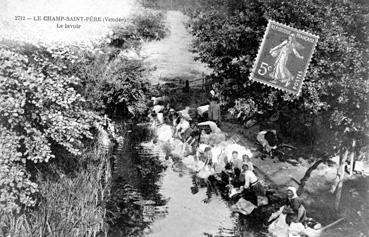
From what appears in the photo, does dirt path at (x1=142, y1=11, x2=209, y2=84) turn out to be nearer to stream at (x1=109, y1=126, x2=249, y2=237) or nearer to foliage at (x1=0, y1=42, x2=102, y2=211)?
stream at (x1=109, y1=126, x2=249, y2=237)

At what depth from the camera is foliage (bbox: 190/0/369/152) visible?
30.5ft

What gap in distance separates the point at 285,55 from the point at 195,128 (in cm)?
576

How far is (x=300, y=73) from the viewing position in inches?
391

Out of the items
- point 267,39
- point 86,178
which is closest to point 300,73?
point 267,39

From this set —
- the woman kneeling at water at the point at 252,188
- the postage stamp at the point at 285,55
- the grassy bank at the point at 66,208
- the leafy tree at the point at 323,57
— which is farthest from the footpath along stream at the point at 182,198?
the postage stamp at the point at 285,55

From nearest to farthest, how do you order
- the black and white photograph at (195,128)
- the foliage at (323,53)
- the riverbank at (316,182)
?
the black and white photograph at (195,128) < the foliage at (323,53) < the riverbank at (316,182)

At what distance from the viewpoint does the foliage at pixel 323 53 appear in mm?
9289

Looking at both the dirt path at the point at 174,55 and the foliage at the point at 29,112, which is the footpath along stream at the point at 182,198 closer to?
the foliage at the point at 29,112

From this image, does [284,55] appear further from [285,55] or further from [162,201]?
[162,201]

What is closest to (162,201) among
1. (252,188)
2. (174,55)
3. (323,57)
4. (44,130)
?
(252,188)

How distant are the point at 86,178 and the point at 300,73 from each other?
17.3 feet

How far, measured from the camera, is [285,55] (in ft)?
32.6

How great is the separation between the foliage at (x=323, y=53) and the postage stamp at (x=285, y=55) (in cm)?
24

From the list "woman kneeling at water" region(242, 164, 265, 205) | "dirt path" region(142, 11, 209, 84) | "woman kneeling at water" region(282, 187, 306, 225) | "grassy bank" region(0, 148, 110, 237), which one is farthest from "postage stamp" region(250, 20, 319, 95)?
"dirt path" region(142, 11, 209, 84)
